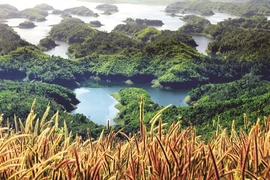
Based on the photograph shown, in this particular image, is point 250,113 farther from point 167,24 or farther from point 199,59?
point 167,24

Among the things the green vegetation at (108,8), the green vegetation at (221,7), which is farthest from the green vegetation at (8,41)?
the green vegetation at (221,7)

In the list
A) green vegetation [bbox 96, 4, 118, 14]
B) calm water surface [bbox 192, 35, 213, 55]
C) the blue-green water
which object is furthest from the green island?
green vegetation [bbox 96, 4, 118, 14]

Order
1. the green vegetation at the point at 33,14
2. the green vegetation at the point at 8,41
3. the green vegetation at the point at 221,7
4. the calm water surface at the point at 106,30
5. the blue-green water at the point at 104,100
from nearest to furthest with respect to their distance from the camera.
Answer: the blue-green water at the point at 104,100
the calm water surface at the point at 106,30
the green vegetation at the point at 8,41
the green vegetation at the point at 33,14
the green vegetation at the point at 221,7

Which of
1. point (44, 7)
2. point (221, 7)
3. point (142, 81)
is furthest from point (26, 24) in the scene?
point (221, 7)

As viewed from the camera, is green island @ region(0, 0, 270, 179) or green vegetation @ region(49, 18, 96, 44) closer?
green island @ region(0, 0, 270, 179)

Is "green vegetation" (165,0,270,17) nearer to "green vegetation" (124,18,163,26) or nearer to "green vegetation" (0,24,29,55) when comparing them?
"green vegetation" (124,18,163,26)

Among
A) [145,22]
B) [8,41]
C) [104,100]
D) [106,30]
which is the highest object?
[8,41]

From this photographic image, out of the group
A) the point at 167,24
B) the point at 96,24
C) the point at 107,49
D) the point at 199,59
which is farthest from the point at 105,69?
the point at 167,24

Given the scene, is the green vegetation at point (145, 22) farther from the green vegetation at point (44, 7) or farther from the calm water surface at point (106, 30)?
the green vegetation at point (44, 7)

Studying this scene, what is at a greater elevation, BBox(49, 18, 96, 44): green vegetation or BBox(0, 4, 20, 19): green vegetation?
BBox(0, 4, 20, 19): green vegetation

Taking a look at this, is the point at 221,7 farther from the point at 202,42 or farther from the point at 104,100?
the point at 104,100

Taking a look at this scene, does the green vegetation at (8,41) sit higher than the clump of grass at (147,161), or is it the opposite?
the clump of grass at (147,161)
